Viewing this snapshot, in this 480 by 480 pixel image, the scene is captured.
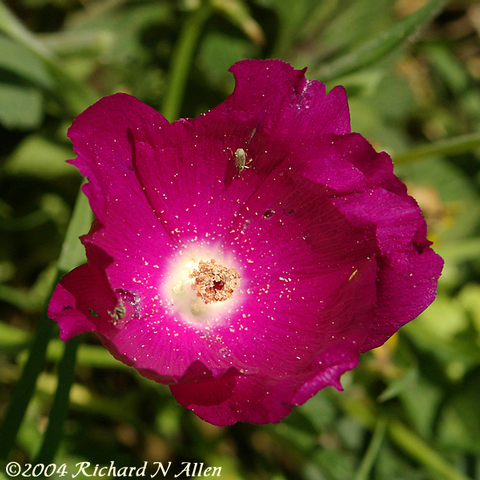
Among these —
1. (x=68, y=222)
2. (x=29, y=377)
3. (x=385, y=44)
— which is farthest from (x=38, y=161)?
(x=385, y=44)

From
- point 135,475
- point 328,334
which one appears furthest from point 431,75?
point 135,475

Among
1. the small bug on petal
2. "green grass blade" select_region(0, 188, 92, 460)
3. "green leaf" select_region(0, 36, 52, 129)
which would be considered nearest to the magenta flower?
the small bug on petal

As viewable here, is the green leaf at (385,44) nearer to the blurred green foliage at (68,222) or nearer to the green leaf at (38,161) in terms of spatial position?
the blurred green foliage at (68,222)

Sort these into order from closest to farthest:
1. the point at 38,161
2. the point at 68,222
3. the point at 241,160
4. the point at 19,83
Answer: the point at 241,160
the point at 19,83
the point at 38,161
the point at 68,222

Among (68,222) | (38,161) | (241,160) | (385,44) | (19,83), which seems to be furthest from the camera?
(68,222)

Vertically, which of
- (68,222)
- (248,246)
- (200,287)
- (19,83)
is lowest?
(200,287)

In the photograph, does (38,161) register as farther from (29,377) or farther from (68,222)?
(29,377)
